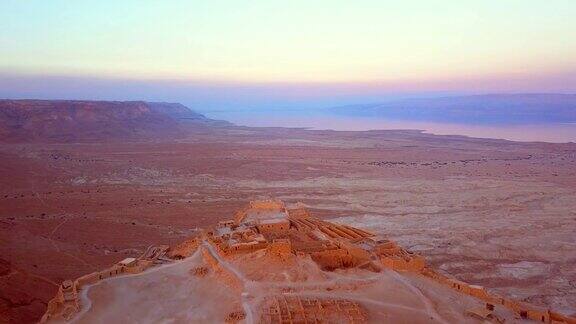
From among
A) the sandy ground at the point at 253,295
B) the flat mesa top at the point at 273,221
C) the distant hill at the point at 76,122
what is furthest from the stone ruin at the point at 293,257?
the distant hill at the point at 76,122

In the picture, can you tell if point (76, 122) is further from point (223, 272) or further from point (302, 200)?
point (223, 272)

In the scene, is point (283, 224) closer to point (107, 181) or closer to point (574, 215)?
point (574, 215)

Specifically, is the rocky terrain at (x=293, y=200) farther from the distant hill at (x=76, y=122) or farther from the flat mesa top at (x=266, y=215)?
the flat mesa top at (x=266, y=215)

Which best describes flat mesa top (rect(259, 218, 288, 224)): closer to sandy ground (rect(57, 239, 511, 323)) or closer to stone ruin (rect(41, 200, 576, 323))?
stone ruin (rect(41, 200, 576, 323))

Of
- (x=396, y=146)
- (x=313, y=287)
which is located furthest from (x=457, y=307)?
(x=396, y=146)

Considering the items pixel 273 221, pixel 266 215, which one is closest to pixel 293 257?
pixel 273 221

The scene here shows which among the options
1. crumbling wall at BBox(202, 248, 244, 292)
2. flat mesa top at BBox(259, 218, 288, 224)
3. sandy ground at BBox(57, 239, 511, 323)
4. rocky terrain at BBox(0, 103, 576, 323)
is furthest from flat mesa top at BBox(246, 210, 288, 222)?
rocky terrain at BBox(0, 103, 576, 323)
